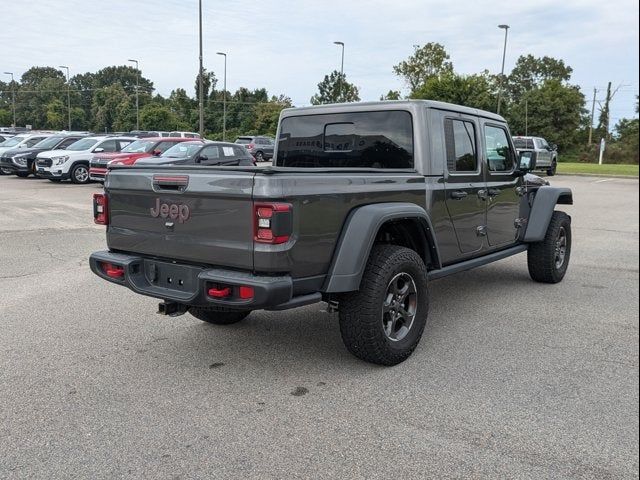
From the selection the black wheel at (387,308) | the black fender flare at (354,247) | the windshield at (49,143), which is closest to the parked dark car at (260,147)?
the windshield at (49,143)

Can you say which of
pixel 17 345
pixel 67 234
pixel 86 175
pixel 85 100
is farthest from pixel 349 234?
pixel 85 100

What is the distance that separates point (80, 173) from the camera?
64.0 feet

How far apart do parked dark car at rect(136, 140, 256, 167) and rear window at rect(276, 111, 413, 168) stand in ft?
37.4

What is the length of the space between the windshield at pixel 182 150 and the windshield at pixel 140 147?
1.39 meters

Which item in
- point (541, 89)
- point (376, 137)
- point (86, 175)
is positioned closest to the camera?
point (376, 137)

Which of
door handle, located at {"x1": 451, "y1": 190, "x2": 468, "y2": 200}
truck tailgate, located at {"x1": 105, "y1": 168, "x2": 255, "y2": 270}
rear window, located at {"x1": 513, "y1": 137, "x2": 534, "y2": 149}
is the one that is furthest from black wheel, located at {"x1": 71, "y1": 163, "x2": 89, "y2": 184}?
rear window, located at {"x1": 513, "y1": 137, "x2": 534, "y2": 149}

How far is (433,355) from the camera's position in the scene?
438 centimetres

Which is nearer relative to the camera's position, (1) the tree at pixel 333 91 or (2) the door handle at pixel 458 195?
(2) the door handle at pixel 458 195

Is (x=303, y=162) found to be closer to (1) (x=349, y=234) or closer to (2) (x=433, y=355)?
(1) (x=349, y=234)

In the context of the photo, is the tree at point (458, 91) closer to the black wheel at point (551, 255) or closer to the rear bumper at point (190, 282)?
the black wheel at point (551, 255)

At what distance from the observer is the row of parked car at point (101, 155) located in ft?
57.1

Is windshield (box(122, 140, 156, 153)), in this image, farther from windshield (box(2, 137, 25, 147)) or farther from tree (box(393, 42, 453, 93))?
tree (box(393, 42, 453, 93))

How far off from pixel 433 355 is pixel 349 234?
4.21 ft

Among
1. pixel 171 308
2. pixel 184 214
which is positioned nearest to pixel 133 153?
pixel 171 308
